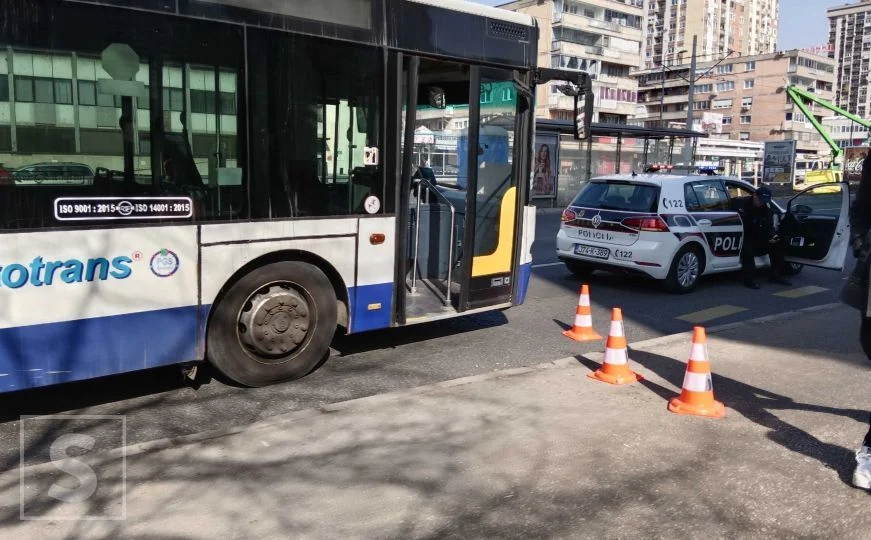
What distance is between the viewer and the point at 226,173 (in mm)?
5125

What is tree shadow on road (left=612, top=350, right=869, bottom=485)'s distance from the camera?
4.52m

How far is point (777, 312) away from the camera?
9.53m

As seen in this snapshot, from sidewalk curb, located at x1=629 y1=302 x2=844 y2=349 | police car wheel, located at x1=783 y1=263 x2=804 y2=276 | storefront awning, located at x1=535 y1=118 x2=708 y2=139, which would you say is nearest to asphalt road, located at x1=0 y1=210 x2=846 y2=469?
sidewalk curb, located at x1=629 y1=302 x2=844 y2=349

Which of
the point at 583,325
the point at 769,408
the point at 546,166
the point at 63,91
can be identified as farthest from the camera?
the point at 546,166

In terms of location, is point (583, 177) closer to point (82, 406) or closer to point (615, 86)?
point (82, 406)

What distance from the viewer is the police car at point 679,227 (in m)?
10.1

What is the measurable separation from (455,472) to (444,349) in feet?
9.61

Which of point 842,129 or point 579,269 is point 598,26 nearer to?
point 842,129

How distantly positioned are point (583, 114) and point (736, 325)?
3.22 meters

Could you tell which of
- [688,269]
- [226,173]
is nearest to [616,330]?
[226,173]

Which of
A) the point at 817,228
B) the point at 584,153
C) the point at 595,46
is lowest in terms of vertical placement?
the point at 817,228

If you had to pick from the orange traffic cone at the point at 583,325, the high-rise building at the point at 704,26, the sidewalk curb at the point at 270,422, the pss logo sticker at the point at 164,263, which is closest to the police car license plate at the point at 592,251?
the orange traffic cone at the point at 583,325

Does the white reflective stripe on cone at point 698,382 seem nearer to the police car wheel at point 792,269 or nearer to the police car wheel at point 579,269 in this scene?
the police car wheel at point 579,269

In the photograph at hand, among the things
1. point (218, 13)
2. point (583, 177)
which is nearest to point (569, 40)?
point (583, 177)
